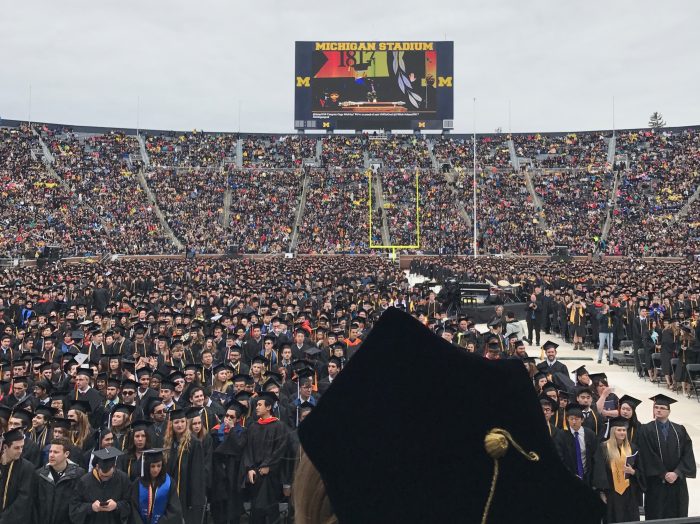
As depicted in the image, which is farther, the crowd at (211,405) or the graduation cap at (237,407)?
the graduation cap at (237,407)

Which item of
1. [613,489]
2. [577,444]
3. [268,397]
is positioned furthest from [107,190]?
[613,489]

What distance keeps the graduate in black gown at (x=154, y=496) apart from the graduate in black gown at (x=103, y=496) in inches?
4.8

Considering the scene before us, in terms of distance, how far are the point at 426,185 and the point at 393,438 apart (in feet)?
188

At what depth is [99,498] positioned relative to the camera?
19.2 feet

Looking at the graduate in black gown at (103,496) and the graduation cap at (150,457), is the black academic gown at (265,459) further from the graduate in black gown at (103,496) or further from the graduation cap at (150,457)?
the graduate in black gown at (103,496)

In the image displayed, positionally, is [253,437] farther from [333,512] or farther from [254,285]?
[254,285]

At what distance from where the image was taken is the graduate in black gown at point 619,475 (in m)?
6.95

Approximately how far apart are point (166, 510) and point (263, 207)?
48906 mm

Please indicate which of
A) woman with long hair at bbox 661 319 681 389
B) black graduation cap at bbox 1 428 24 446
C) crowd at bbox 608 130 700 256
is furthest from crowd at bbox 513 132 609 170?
black graduation cap at bbox 1 428 24 446

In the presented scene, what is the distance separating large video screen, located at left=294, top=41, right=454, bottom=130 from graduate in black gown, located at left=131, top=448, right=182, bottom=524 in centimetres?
5322

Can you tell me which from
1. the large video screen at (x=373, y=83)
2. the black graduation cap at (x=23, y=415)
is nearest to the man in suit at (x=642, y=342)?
the black graduation cap at (x=23, y=415)

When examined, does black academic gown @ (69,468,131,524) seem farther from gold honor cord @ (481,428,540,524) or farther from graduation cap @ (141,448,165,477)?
gold honor cord @ (481,428,540,524)

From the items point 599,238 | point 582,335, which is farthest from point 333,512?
point 599,238

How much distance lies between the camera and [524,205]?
53.4 metres
